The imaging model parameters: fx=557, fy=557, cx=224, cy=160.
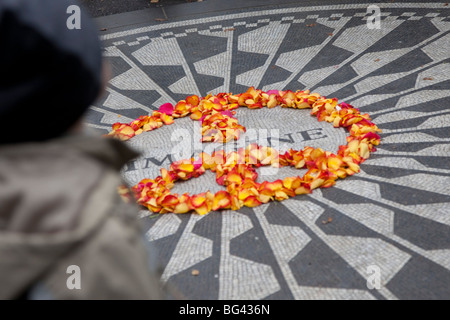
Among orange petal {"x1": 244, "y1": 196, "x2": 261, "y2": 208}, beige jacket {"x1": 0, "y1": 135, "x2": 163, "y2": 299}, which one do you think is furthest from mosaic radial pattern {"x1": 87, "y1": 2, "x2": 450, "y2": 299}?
beige jacket {"x1": 0, "y1": 135, "x2": 163, "y2": 299}

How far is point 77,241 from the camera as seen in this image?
91 cm

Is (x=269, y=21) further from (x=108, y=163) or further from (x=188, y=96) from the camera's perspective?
(x=108, y=163)

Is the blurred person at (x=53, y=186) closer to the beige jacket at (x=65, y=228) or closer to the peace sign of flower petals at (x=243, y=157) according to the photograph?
the beige jacket at (x=65, y=228)

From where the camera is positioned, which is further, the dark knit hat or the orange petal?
the orange petal

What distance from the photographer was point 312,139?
4141mm

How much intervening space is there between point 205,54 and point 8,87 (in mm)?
4996

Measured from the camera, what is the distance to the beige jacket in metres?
0.91

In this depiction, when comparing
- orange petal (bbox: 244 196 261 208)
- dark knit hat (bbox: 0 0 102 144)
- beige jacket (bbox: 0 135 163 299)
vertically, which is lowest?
orange petal (bbox: 244 196 261 208)

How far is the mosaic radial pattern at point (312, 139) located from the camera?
2773mm

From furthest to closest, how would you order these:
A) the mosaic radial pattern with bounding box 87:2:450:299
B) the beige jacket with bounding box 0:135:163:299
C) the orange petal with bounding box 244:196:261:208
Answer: the orange petal with bounding box 244:196:261:208 → the mosaic radial pattern with bounding box 87:2:450:299 → the beige jacket with bounding box 0:135:163:299

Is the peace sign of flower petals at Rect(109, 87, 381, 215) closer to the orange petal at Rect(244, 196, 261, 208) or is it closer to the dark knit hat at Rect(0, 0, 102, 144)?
the orange petal at Rect(244, 196, 261, 208)

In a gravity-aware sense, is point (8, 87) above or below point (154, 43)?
below

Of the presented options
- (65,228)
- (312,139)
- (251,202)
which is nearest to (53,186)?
(65,228)

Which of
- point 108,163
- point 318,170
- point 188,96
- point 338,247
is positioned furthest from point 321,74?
point 108,163
